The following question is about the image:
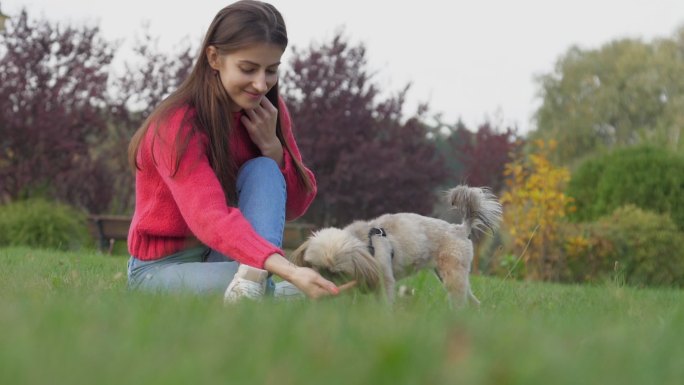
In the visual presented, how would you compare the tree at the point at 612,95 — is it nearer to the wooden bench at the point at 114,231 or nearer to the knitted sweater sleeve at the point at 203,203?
the wooden bench at the point at 114,231

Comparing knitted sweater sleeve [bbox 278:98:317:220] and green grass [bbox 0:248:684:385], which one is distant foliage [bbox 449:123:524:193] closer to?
knitted sweater sleeve [bbox 278:98:317:220]

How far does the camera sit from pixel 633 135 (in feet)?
114

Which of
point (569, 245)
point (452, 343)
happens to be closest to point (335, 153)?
point (569, 245)

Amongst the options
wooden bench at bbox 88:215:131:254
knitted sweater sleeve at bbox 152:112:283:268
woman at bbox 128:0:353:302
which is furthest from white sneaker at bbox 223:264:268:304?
wooden bench at bbox 88:215:131:254

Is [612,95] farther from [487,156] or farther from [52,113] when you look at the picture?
[52,113]

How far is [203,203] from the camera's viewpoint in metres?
4.17

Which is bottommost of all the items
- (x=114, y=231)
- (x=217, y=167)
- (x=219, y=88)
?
(x=114, y=231)

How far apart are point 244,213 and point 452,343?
9.47ft

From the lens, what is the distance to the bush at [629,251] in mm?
12531

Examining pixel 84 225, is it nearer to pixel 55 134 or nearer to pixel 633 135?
pixel 55 134

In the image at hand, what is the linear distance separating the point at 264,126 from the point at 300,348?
9.73ft

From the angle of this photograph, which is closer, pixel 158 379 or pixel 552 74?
pixel 158 379

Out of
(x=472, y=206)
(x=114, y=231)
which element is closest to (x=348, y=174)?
(x=114, y=231)

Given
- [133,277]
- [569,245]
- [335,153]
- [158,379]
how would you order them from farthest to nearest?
1. [335,153]
2. [569,245]
3. [133,277]
4. [158,379]
